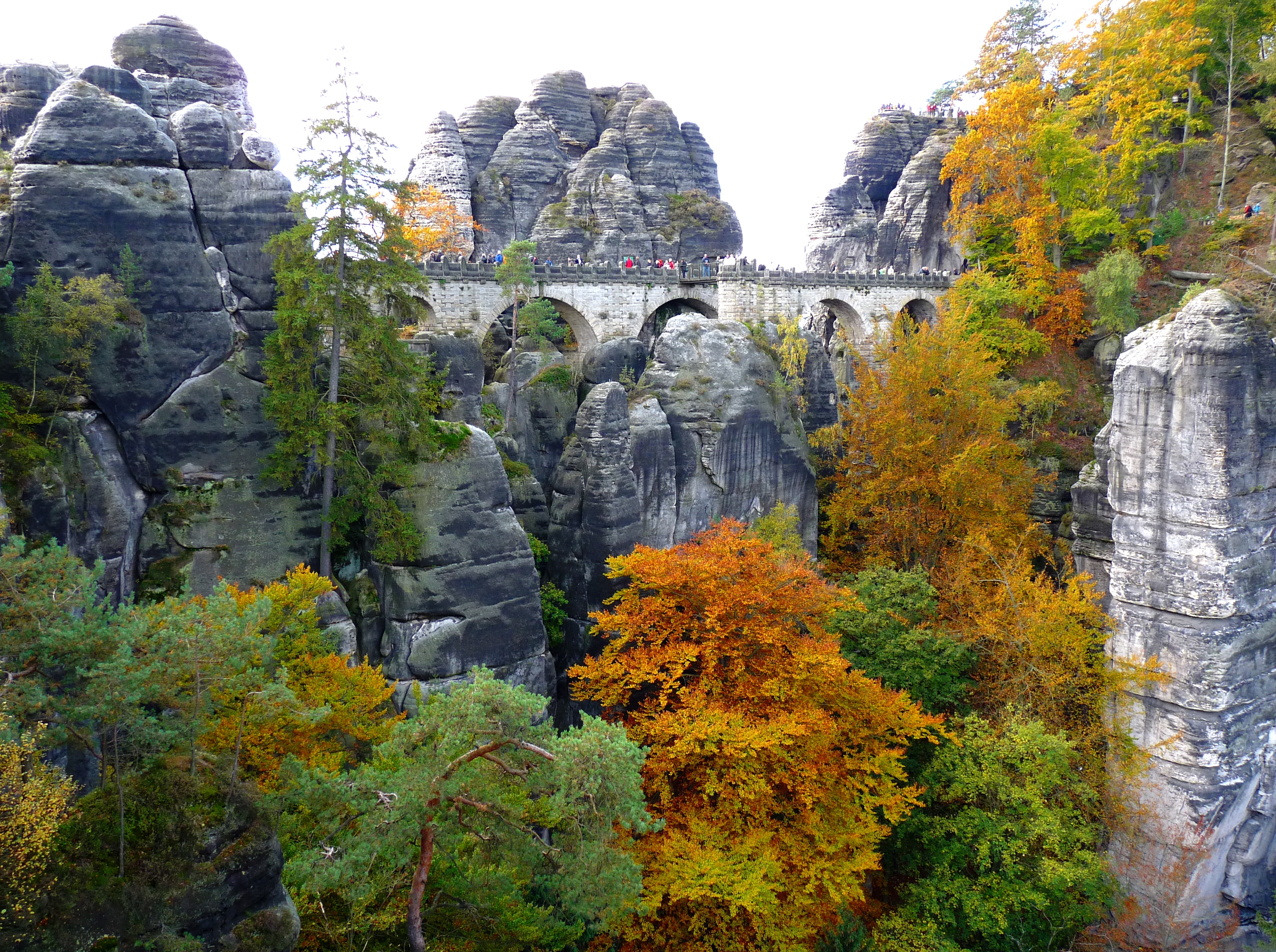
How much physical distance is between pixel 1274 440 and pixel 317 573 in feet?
71.6

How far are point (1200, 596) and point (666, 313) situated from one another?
22852mm

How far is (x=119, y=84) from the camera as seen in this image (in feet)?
54.2

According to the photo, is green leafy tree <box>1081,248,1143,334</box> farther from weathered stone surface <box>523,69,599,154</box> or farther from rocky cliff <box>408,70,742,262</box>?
weathered stone surface <box>523,69,599,154</box>

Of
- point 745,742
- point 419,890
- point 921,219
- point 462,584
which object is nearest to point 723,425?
point 462,584

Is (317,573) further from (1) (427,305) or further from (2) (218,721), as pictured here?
(1) (427,305)

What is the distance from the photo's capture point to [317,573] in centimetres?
1645

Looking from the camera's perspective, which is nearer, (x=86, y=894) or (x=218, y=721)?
(x=86, y=894)

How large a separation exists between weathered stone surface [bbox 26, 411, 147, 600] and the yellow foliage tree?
8.76m

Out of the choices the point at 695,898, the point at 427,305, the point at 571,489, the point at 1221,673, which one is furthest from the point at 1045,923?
the point at 427,305

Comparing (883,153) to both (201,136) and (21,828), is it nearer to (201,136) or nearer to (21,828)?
(201,136)

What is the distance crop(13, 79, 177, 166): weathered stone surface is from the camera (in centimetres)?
1477

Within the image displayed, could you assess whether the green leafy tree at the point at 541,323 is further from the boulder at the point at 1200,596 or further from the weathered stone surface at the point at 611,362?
the boulder at the point at 1200,596

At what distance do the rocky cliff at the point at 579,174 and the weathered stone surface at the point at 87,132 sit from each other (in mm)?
20965

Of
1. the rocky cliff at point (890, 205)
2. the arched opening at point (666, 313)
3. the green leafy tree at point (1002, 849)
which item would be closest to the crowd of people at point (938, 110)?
the rocky cliff at point (890, 205)
